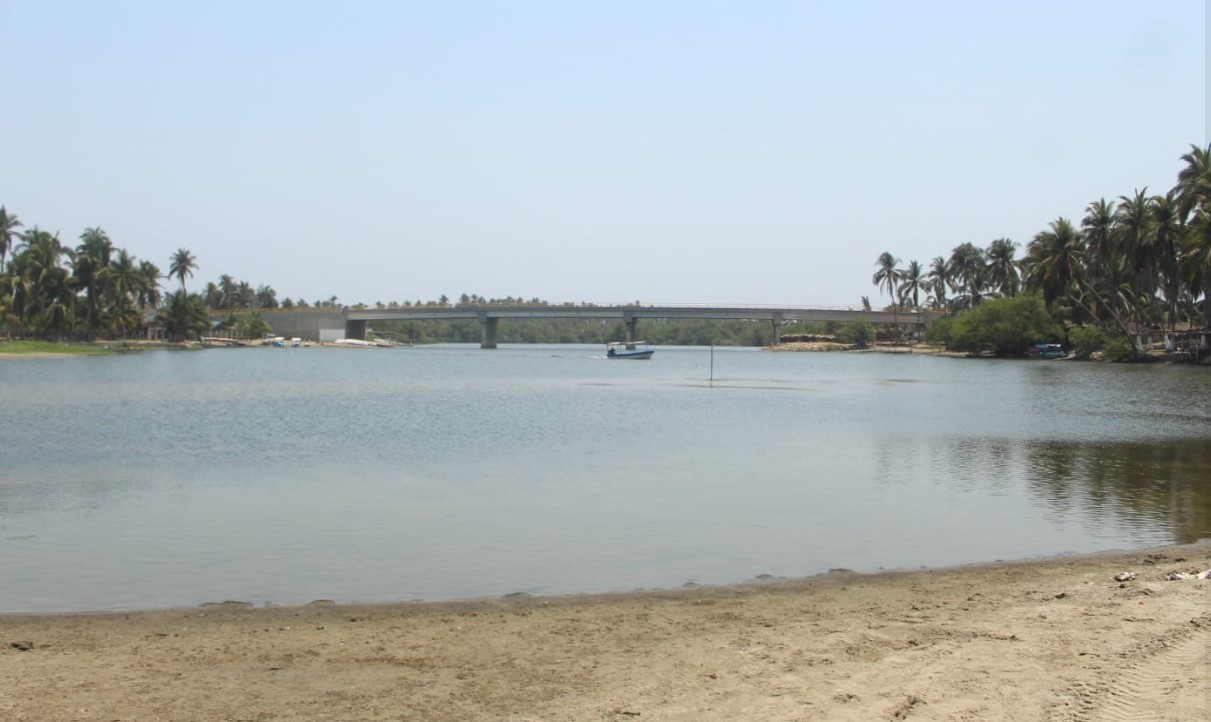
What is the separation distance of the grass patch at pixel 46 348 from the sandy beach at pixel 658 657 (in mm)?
124680

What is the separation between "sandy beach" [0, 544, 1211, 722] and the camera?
827 cm

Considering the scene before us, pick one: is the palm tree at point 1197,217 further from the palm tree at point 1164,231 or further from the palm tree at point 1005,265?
the palm tree at point 1005,265

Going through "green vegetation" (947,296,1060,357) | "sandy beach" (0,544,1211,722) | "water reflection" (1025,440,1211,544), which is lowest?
"water reflection" (1025,440,1211,544)

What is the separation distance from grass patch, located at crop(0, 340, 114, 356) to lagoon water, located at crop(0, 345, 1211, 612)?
8005 centimetres

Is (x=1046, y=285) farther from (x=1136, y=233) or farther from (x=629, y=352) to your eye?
(x=629, y=352)

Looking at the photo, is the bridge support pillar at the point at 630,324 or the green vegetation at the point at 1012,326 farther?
the bridge support pillar at the point at 630,324

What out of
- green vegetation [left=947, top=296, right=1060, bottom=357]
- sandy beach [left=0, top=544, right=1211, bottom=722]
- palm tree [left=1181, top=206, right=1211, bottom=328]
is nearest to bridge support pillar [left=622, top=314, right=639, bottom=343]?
green vegetation [left=947, top=296, right=1060, bottom=357]

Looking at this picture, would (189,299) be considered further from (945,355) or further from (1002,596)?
(1002,596)

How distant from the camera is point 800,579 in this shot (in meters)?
14.5

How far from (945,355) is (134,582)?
501 ft

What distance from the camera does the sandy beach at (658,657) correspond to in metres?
8.27

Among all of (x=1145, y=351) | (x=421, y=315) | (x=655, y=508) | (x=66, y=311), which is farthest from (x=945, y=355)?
(x=655, y=508)

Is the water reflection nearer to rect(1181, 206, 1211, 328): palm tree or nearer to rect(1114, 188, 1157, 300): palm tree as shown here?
rect(1181, 206, 1211, 328): palm tree

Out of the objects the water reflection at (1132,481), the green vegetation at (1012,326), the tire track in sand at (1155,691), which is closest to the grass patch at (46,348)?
the green vegetation at (1012,326)
